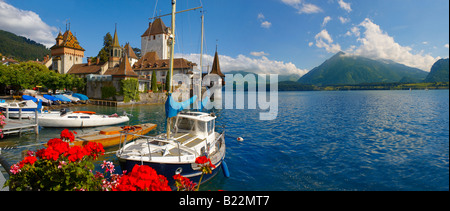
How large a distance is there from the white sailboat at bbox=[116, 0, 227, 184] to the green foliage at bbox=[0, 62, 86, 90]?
59511mm

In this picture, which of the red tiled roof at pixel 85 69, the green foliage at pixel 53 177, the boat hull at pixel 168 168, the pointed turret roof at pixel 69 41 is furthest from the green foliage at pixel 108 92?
the green foliage at pixel 53 177

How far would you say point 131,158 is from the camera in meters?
9.74

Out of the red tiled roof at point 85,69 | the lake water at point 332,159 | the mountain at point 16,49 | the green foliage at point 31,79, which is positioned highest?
the mountain at point 16,49

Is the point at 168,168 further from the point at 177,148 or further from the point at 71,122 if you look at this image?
the point at 71,122

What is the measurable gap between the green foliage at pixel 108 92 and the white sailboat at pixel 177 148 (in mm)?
51008

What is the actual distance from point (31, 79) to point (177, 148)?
63168 millimetres

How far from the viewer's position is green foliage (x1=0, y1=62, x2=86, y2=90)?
168ft

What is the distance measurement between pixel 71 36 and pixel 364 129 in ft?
305

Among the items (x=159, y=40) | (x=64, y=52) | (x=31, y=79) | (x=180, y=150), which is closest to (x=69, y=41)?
(x=64, y=52)

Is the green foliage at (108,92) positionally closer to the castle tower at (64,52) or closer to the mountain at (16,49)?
the castle tower at (64,52)

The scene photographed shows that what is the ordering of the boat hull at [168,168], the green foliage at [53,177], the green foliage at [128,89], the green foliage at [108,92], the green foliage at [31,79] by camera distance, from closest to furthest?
1. the green foliage at [53,177]
2. the boat hull at [168,168]
3. the green foliage at [31,79]
4. the green foliage at [128,89]
5. the green foliage at [108,92]

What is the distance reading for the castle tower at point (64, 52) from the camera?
250ft

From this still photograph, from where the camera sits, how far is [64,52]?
75.8m

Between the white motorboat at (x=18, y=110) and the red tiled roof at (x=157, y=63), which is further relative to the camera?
the red tiled roof at (x=157, y=63)
